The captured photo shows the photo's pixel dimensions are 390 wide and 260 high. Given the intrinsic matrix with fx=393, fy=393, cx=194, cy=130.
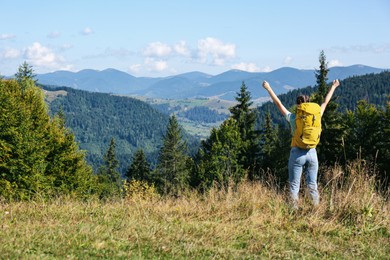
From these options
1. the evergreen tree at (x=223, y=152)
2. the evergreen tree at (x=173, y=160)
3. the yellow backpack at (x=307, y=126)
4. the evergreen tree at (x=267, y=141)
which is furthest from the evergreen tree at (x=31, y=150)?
the evergreen tree at (x=173, y=160)

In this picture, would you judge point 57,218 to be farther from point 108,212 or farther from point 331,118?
point 331,118

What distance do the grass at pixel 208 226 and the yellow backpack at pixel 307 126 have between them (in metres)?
0.95

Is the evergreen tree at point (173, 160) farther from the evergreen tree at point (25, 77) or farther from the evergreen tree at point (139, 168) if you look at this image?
the evergreen tree at point (25, 77)

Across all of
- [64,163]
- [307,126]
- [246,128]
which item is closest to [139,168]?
[246,128]

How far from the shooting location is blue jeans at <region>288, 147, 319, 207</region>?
264 inches

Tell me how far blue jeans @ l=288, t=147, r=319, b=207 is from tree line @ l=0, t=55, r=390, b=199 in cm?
934

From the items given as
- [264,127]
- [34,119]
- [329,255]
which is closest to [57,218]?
[329,255]

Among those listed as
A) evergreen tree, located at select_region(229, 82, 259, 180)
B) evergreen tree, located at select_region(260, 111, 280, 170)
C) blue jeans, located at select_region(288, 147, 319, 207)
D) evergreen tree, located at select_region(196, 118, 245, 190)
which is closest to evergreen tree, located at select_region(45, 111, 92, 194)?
evergreen tree, located at select_region(196, 118, 245, 190)

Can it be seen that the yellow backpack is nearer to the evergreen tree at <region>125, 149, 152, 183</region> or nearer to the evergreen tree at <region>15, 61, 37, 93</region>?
the evergreen tree at <region>15, 61, 37, 93</region>

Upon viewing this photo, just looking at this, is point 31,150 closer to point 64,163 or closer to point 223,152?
point 64,163

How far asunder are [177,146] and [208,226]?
50.7m

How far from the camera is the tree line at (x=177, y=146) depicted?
79.2ft

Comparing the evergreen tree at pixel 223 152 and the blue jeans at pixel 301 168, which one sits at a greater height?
the blue jeans at pixel 301 168

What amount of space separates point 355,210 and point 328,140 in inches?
1270
